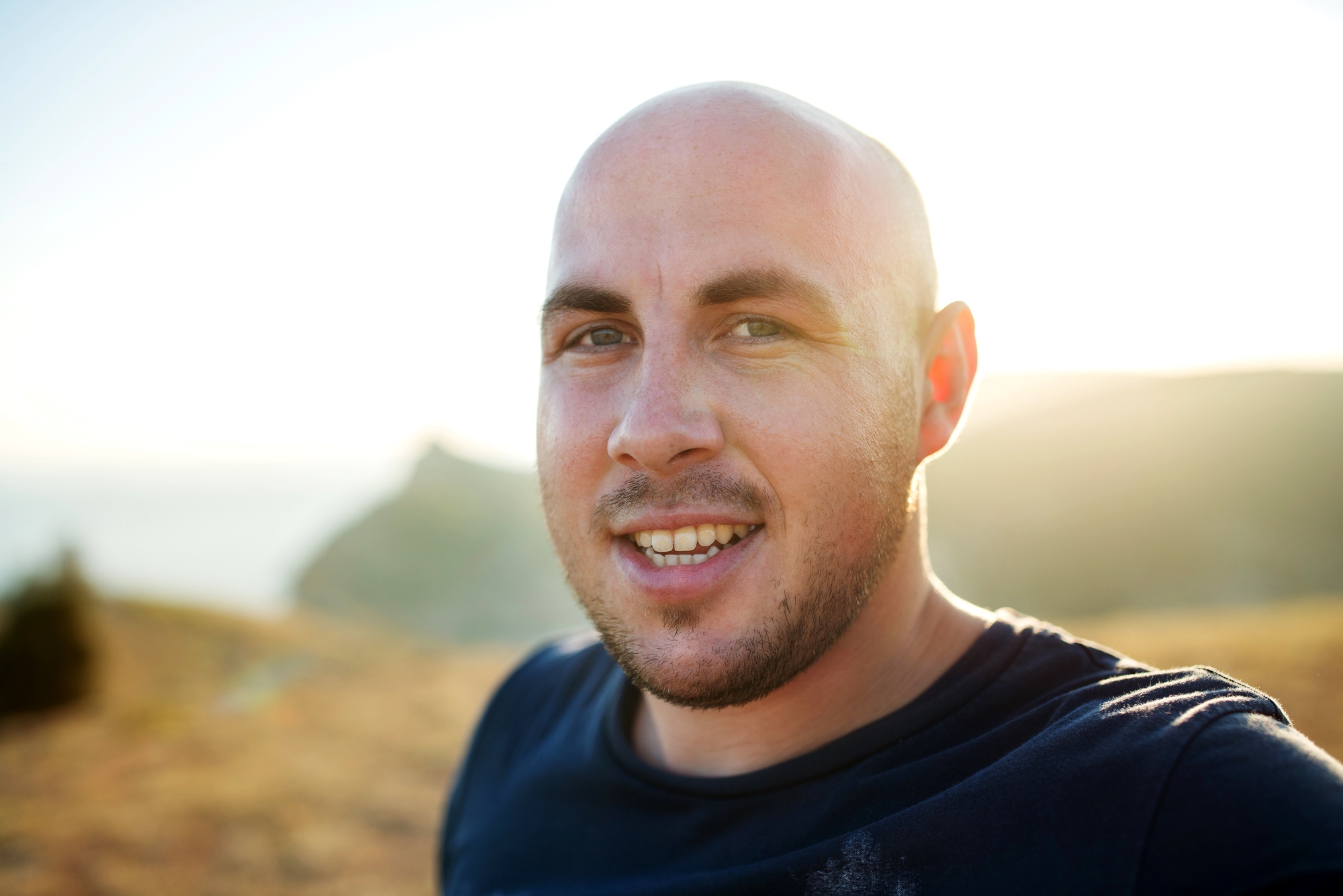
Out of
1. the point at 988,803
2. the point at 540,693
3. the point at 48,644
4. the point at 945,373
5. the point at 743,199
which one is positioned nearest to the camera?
the point at 988,803

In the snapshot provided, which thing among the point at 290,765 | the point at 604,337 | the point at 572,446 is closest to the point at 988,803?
the point at 572,446

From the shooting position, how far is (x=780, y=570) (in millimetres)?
1629

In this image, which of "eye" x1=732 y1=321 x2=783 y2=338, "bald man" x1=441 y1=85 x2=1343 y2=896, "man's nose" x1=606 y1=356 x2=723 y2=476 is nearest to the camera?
"bald man" x1=441 y1=85 x2=1343 y2=896

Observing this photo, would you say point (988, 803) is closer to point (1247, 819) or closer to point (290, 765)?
point (1247, 819)

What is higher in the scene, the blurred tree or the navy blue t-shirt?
the navy blue t-shirt

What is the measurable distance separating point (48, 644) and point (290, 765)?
792 centimetres

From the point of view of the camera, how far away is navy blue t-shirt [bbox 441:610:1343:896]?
1.07 meters

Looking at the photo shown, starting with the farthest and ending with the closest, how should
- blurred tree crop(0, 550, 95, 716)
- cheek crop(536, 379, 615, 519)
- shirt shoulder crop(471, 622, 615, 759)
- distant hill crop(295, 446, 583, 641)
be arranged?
1. distant hill crop(295, 446, 583, 641)
2. blurred tree crop(0, 550, 95, 716)
3. shirt shoulder crop(471, 622, 615, 759)
4. cheek crop(536, 379, 615, 519)

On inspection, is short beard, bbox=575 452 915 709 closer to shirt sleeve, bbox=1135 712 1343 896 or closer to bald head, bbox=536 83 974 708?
bald head, bbox=536 83 974 708

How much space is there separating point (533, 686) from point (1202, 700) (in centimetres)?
216

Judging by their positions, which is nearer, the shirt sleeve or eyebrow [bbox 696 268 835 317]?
the shirt sleeve

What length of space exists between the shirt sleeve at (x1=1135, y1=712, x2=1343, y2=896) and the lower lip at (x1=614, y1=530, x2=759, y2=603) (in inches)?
34.9

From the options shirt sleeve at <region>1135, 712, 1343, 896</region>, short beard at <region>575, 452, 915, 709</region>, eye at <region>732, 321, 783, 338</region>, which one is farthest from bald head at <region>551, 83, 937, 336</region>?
shirt sleeve at <region>1135, 712, 1343, 896</region>

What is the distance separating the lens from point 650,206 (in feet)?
5.88
